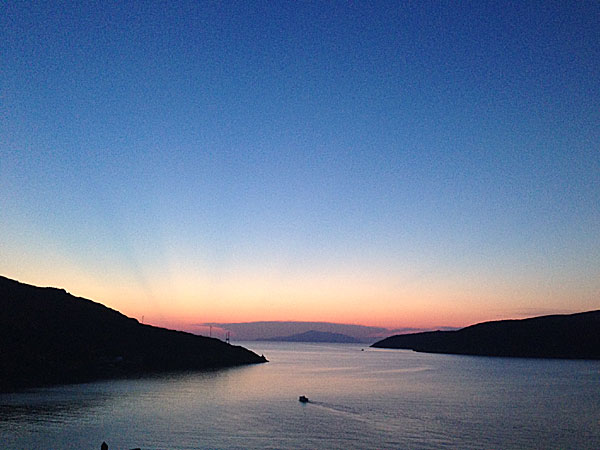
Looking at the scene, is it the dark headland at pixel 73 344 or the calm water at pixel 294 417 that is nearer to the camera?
the calm water at pixel 294 417

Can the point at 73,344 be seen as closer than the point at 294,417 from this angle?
No

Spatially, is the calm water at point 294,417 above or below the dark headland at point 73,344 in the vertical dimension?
below

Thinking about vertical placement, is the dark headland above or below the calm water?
above

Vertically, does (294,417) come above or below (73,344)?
below

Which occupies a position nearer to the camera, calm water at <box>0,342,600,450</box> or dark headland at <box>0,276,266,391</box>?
calm water at <box>0,342,600,450</box>

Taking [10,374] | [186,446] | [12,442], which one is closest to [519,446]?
[186,446]

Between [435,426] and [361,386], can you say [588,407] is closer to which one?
[435,426]
